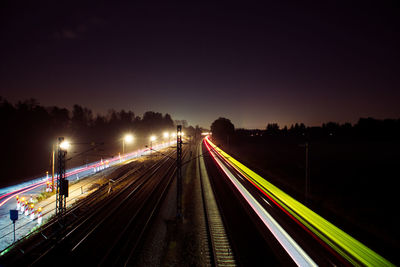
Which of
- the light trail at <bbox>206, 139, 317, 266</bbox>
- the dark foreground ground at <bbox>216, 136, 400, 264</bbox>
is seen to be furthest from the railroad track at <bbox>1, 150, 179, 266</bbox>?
the dark foreground ground at <bbox>216, 136, 400, 264</bbox>

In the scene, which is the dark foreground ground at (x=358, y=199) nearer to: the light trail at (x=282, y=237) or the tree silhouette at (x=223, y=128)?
the light trail at (x=282, y=237)

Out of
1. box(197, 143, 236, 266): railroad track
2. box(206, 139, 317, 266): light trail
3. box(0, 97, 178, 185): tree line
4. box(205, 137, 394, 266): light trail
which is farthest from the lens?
box(0, 97, 178, 185): tree line

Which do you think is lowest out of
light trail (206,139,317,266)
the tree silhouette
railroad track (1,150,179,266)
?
railroad track (1,150,179,266)

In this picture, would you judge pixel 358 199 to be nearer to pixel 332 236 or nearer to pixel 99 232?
pixel 332 236

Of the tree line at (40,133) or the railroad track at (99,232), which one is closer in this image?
the railroad track at (99,232)

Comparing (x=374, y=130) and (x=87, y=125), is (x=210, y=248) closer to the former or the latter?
(x=87, y=125)

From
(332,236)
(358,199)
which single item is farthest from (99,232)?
(358,199)

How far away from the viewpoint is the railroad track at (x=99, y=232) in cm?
1135

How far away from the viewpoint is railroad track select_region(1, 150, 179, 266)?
11.4 meters

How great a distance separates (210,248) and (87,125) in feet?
377

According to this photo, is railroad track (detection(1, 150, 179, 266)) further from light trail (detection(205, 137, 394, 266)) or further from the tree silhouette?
the tree silhouette

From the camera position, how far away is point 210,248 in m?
12.1

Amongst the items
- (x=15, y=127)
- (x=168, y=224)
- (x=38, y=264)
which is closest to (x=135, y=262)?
(x=168, y=224)

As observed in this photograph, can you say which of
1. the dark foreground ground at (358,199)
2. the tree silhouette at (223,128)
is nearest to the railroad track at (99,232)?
the dark foreground ground at (358,199)
